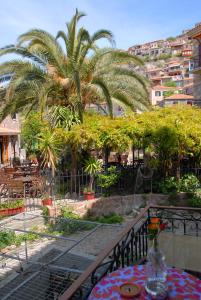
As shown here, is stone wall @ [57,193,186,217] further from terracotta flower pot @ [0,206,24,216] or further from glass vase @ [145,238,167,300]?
glass vase @ [145,238,167,300]

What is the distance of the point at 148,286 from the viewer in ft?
9.05

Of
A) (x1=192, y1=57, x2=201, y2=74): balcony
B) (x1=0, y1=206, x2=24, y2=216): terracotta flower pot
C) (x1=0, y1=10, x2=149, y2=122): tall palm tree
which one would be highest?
(x1=192, y1=57, x2=201, y2=74): balcony

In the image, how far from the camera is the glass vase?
8.84ft

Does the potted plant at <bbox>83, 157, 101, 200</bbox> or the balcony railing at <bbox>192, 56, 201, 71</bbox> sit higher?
the balcony railing at <bbox>192, 56, 201, 71</bbox>

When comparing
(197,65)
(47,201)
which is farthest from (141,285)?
(197,65)

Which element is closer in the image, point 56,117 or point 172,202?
point 172,202

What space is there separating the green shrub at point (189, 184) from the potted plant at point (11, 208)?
5.38 metres

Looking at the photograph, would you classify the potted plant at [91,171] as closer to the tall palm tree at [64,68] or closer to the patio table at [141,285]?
the tall palm tree at [64,68]

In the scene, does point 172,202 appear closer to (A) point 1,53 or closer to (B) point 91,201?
(B) point 91,201

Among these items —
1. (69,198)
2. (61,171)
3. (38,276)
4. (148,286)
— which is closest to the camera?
(148,286)

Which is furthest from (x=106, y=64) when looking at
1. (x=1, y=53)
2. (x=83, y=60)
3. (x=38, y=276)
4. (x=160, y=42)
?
(x=160, y=42)

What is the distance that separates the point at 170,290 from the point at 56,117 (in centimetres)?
986

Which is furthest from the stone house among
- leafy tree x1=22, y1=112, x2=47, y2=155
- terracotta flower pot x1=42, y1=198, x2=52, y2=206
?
terracotta flower pot x1=42, y1=198, x2=52, y2=206

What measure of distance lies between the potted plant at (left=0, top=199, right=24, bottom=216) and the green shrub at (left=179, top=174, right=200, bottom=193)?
5.38m
